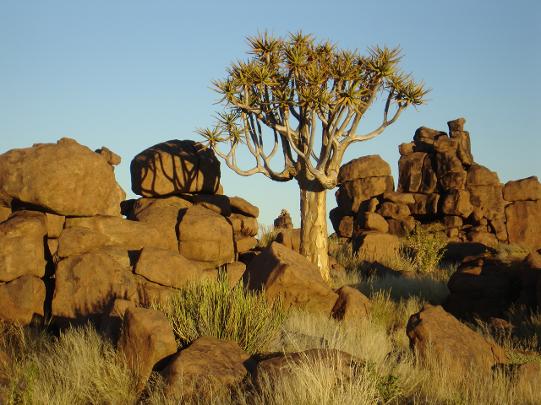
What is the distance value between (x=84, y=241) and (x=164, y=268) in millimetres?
1974

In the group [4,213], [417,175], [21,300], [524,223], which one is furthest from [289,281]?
[524,223]

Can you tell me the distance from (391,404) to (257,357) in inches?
73.8

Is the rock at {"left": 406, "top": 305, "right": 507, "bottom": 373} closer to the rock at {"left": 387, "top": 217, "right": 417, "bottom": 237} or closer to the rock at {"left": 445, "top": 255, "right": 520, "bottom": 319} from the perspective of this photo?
the rock at {"left": 445, "top": 255, "right": 520, "bottom": 319}

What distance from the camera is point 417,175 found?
105ft

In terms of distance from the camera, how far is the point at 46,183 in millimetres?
14344

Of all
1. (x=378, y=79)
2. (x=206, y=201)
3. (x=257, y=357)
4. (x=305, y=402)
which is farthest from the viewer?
(x=378, y=79)

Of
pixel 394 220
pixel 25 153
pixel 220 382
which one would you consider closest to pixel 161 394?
pixel 220 382

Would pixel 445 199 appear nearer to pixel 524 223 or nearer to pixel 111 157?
pixel 524 223

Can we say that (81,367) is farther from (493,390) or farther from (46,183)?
(46,183)

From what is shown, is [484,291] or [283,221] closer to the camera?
[484,291]

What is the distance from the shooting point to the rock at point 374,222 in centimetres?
2950

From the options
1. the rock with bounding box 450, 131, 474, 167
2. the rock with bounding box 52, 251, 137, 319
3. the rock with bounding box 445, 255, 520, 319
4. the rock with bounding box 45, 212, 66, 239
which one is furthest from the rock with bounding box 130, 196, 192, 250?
the rock with bounding box 450, 131, 474, 167

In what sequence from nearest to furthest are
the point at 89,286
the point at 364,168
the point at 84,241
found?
the point at 89,286
the point at 84,241
the point at 364,168

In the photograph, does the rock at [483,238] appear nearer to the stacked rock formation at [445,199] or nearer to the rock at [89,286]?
the stacked rock formation at [445,199]
